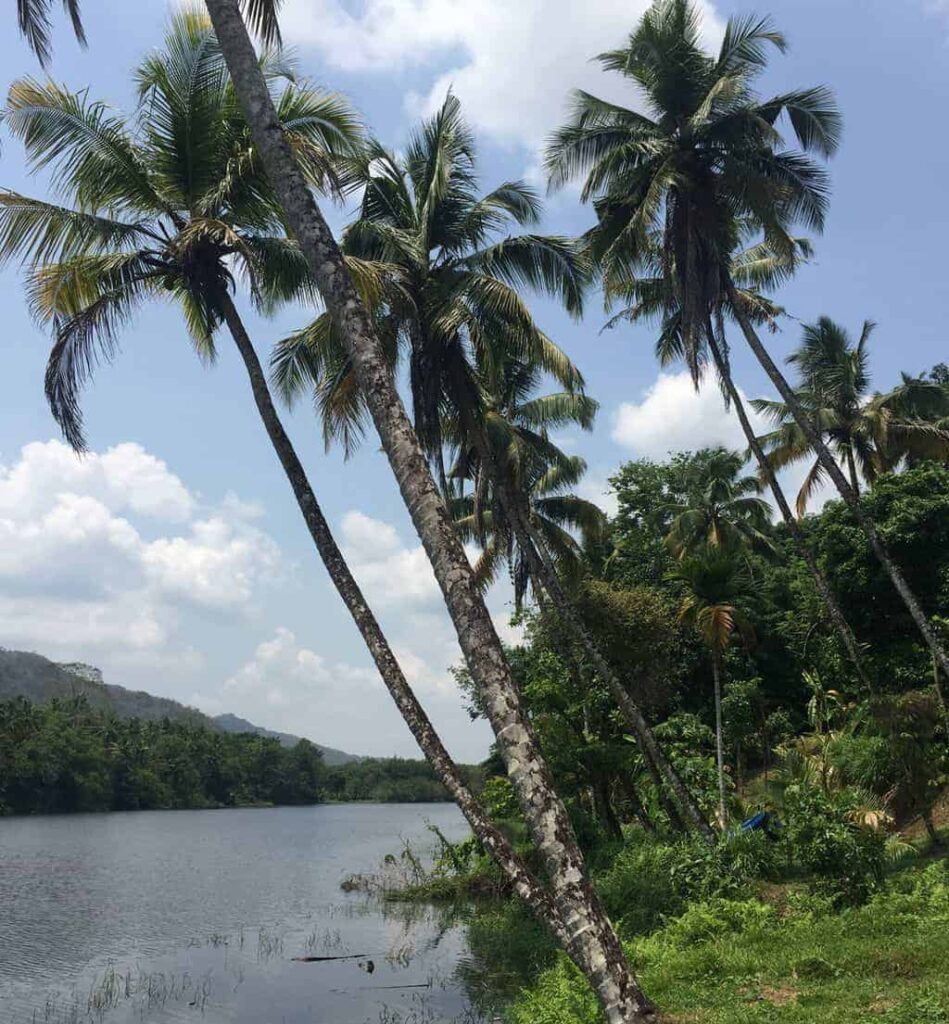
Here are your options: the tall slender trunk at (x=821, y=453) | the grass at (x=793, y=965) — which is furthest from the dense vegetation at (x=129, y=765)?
the grass at (x=793, y=965)

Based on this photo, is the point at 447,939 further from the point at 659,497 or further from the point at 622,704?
the point at 659,497

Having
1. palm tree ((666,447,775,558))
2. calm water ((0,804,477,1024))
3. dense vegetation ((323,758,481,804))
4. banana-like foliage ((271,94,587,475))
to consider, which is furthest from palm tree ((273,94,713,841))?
dense vegetation ((323,758,481,804))

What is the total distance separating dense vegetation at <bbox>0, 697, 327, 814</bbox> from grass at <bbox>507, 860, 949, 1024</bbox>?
72.9 m

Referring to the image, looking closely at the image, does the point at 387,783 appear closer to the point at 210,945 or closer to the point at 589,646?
the point at 210,945

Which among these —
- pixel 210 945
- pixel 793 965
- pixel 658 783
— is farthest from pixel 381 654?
pixel 210 945

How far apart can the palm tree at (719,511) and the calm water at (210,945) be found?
16.3m

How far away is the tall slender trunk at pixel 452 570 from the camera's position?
6301mm

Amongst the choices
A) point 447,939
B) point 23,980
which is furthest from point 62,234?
point 447,939

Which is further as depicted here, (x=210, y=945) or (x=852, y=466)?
(x=852, y=466)

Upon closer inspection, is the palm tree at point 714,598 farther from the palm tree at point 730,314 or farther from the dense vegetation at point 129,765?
the dense vegetation at point 129,765

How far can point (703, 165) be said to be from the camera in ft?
59.4

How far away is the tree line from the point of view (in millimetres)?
7469

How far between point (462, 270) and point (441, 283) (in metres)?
0.52

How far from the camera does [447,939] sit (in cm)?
1928
